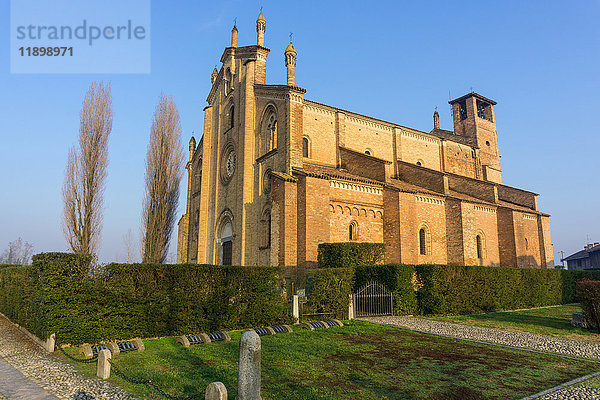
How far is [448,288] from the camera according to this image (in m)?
15.1

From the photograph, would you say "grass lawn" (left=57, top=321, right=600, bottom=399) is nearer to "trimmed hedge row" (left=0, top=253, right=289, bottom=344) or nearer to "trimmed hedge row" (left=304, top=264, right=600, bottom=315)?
"trimmed hedge row" (left=0, top=253, right=289, bottom=344)

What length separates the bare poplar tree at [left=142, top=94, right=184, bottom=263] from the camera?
80.1 ft

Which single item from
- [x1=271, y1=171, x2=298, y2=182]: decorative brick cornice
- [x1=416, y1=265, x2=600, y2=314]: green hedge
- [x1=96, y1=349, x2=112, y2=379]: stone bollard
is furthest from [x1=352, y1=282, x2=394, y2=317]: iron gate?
[x1=96, y1=349, x2=112, y2=379]: stone bollard

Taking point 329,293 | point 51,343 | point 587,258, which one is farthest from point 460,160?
point 587,258

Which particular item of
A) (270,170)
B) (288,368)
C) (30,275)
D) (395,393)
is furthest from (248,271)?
(270,170)

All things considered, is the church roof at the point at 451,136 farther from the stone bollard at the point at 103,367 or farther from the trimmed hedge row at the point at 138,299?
the stone bollard at the point at 103,367

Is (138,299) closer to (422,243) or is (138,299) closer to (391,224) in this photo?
(391,224)

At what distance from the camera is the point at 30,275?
1099 cm

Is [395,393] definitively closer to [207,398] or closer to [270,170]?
[207,398]

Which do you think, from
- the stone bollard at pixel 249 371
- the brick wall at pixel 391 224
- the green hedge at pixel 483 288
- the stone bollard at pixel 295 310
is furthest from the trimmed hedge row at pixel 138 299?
the brick wall at pixel 391 224

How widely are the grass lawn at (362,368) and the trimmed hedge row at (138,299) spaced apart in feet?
2.58

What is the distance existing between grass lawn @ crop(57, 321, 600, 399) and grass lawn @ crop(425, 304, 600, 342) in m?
4.06

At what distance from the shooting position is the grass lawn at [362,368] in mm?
5742

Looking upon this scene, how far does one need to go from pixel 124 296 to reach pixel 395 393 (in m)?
7.91
